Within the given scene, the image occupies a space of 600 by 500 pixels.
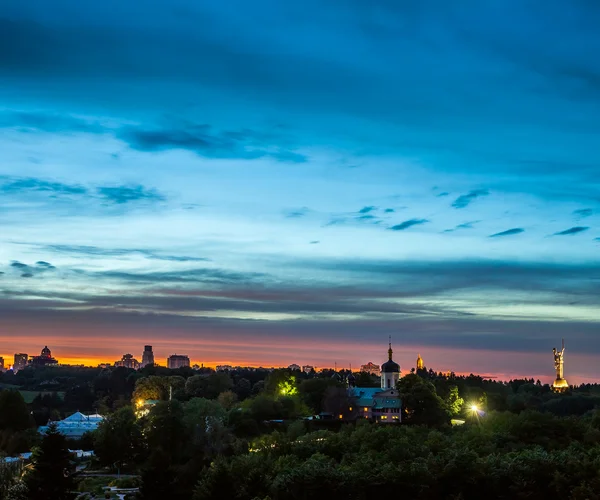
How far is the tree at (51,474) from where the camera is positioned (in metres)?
42.8

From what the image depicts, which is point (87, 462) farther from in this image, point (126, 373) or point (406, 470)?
point (126, 373)

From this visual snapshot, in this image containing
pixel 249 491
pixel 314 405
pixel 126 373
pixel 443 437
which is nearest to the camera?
pixel 249 491

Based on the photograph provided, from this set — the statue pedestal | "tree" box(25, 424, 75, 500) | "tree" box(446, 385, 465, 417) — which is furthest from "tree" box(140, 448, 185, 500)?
the statue pedestal

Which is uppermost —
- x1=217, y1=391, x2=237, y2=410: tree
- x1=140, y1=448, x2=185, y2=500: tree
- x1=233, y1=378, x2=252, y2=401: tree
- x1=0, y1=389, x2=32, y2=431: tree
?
x1=233, y1=378, x2=252, y2=401: tree

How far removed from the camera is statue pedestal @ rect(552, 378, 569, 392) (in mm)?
150250

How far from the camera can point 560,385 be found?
A: 152 meters

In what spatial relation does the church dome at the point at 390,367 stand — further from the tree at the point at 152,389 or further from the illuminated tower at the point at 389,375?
the tree at the point at 152,389

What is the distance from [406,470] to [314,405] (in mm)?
43670

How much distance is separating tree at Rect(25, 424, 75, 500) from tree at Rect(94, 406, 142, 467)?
1076 inches

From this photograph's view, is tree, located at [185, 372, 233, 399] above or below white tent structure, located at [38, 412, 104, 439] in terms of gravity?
above

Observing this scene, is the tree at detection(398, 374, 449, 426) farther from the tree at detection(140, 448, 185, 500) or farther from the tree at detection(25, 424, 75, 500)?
the tree at detection(25, 424, 75, 500)

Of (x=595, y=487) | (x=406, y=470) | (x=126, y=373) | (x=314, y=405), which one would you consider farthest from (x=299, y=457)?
(x=126, y=373)

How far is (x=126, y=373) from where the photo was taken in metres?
164

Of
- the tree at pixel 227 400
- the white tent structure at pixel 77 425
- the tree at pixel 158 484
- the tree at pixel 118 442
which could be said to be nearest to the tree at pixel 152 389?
the white tent structure at pixel 77 425
